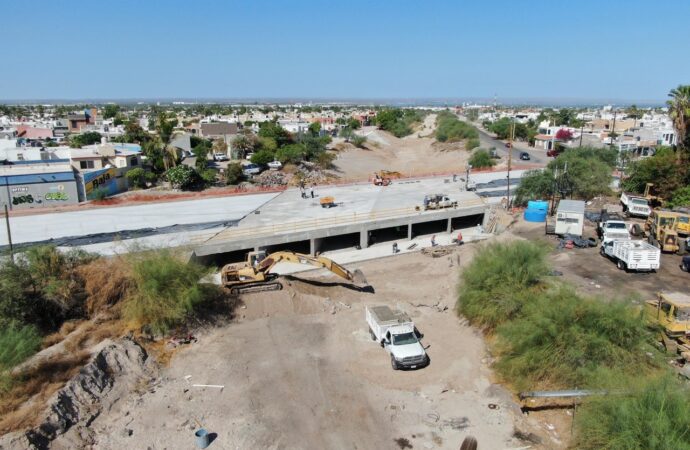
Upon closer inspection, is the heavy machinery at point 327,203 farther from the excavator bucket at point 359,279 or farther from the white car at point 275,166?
the white car at point 275,166

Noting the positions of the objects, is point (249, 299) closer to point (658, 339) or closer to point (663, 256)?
point (658, 339)

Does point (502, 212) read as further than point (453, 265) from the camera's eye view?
Yes

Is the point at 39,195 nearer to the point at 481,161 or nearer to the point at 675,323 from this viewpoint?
the point at 675,323

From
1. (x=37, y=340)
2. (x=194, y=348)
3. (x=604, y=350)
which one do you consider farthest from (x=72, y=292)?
(x=604, y=350)

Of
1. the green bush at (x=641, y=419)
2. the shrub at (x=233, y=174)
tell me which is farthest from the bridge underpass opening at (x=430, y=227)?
the green bush at (x=641, y=419)

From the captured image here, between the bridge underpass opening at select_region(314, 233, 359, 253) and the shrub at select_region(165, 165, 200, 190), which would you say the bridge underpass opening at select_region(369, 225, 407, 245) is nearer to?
the bridge underpass opening at select_region(314, 233, 359, 253)
